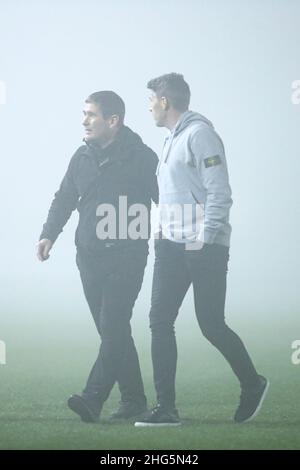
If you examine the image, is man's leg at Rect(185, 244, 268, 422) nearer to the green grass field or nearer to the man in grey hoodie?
the man in grey hoodie

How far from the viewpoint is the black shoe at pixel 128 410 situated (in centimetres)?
429

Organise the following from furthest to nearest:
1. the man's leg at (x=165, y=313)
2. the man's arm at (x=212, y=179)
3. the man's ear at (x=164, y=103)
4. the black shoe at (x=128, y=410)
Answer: the black shoe at (x=128, y=410)
the man's ear at (x=164, y=103)
the man's leg at (x=165, y=313)
the man's arm at (x=212, y=179)

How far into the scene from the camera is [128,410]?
14.1 ft

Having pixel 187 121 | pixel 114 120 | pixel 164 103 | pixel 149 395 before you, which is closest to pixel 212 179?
pixel 187 121

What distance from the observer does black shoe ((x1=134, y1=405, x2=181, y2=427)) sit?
403cm

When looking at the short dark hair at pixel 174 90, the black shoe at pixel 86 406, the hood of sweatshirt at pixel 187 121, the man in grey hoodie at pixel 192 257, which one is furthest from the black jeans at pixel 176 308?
the short dark hair at pixel 174 90

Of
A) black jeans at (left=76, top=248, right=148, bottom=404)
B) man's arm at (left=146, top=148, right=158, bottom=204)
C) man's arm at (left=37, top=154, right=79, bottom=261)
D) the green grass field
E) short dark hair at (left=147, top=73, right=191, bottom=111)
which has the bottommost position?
the green grass field

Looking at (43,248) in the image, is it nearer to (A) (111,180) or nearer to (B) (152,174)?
(A) (111,180)

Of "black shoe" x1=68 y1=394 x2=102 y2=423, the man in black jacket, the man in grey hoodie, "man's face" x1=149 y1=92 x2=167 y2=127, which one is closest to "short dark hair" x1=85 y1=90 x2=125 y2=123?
the man in black jacket

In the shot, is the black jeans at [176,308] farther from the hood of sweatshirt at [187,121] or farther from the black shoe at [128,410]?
the hood of sweatshirt at [187,121]

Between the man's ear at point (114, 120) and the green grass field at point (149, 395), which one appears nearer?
the green grass field at point (149, 395)

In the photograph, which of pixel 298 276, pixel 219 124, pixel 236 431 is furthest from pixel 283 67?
pixel 236 431

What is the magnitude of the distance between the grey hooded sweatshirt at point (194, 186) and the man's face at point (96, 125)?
339 mm

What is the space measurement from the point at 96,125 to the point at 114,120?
0.07 meters
